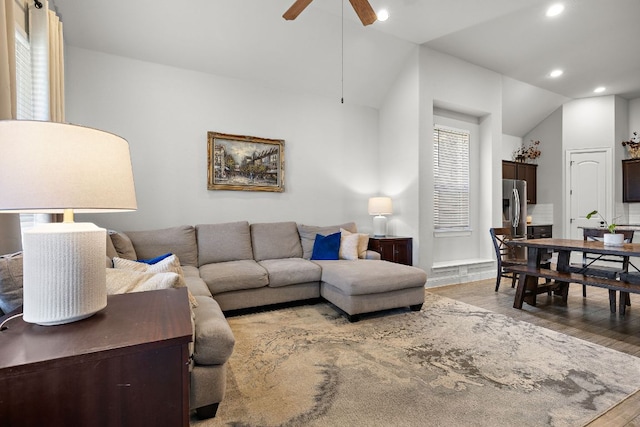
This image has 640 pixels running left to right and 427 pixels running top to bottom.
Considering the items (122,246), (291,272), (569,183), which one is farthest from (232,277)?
(569,183)

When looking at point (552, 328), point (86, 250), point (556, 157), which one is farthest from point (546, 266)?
point (86, 250)

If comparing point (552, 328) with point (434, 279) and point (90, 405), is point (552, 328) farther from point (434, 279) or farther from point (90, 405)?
point (90, 405)

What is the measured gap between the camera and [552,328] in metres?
2.80

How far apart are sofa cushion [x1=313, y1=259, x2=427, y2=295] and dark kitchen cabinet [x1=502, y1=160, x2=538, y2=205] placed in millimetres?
4257

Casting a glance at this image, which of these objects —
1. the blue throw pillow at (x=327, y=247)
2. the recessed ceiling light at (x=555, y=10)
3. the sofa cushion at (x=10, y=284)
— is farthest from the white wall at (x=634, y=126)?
the sofa cushion at (x=10, y=284)

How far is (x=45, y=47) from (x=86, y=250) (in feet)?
7.40

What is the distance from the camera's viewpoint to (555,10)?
11.9 ft

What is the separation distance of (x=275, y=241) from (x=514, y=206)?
180 inches

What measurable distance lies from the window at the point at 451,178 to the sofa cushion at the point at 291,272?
7.64ft

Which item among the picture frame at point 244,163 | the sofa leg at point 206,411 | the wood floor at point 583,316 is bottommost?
Answer: the wood floor at point 583,316

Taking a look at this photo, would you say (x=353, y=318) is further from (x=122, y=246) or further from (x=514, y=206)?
(x=514, y=206)

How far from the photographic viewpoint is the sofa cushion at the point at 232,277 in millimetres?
2938

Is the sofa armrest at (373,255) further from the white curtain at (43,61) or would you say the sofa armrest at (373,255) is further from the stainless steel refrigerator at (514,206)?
the white curtain at (43,61)

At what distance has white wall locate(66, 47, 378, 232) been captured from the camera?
345cm
